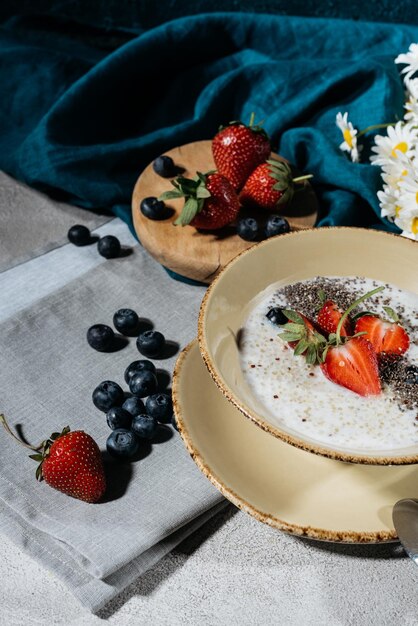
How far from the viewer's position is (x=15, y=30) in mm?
2734

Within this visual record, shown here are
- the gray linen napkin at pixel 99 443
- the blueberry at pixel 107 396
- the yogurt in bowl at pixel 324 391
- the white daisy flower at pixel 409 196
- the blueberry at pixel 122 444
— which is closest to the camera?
the yogurt in bowl at pixel 324 391

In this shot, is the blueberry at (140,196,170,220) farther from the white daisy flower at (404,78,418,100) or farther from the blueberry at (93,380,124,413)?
the white daisy flower at (404,78,418,100)

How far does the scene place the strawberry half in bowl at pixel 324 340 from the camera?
1.18m

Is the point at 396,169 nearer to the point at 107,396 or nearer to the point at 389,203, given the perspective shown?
the point at 389,203

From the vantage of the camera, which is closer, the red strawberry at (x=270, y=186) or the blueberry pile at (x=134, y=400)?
the blueberry pile at (x=134, y=400)

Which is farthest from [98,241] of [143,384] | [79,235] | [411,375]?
[411,375]

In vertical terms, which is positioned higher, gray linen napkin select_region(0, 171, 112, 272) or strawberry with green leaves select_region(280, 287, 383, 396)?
strawberry with green leaves select_region(280, 287, 383, 396)

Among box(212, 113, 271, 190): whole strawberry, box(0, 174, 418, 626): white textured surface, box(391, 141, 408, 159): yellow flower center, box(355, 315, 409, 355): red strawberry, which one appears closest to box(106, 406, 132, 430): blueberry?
box(0, 174, 418, 626): white textured surface

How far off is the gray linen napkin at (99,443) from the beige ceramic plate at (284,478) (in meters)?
0.14

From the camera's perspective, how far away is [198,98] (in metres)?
2.34

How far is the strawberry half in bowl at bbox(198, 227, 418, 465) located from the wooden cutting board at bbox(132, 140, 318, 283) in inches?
13.6

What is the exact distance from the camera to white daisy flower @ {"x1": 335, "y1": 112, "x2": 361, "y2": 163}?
2.07m

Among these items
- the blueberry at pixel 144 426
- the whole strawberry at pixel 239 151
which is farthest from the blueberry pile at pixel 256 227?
the blueberry at pixel 144 426

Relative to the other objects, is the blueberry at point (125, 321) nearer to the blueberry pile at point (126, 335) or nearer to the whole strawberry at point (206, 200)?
the blueberry pile at point (126, 335)
